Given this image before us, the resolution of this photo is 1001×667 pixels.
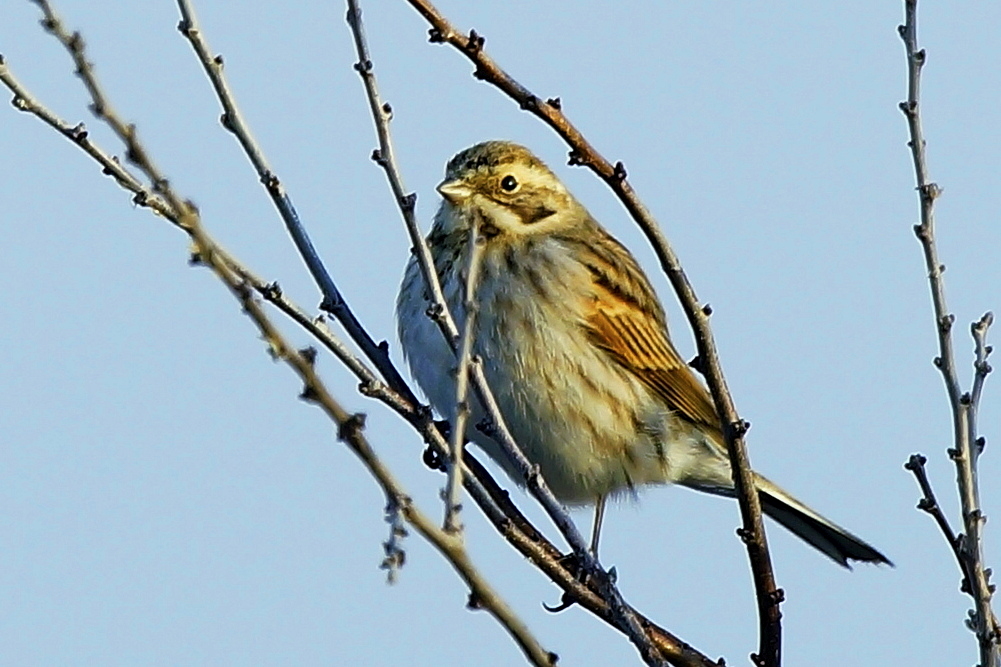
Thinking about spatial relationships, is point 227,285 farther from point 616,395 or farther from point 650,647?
point 616,395

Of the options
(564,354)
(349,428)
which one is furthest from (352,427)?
(564,354)

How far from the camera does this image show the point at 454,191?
26.6 ft

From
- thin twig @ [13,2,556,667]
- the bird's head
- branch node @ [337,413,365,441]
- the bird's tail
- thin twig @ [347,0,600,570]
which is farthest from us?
the bird's tail

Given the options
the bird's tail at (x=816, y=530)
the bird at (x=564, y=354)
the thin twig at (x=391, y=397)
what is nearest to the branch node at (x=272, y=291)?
the thin twig at (x=391, y=397)

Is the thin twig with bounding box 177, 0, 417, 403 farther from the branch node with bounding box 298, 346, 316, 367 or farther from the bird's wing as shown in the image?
the bird's wing

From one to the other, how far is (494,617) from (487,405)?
0.93m

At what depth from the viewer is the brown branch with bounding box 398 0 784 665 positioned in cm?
443

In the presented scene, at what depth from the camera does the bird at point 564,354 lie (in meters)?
7.79

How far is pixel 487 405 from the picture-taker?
4.27m

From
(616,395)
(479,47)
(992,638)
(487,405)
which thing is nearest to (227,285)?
(487,405)

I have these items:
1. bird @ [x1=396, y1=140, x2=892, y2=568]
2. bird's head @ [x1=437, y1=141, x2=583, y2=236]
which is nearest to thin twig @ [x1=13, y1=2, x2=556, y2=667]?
bird @ [x1=396, y1=140, x2=892, y2=568]

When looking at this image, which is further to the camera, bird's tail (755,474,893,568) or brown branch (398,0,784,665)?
bird's tail (755,474,893,568)

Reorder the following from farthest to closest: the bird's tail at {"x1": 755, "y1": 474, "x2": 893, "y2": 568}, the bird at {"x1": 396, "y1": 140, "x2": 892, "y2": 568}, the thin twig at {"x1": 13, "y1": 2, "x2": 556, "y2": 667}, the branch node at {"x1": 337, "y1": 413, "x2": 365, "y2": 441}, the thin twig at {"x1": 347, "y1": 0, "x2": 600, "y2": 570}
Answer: the bird's tail at {"x1": 755, "y1": 474, "x2": 893, "y2": 568} < the bird at {"x1": 396, "y1": 140, "x2": 892, "y2": 568} < the thin twig at {"x1": 347, "y1": 0, "x2": 600, "y2": 570} < the branch node at {"x1": 337, "y1": 413, "x2": 365, "y2": 441} < the thin twig at {"x1": 13, "y1": 2, "x2": 556, "y2": 667}

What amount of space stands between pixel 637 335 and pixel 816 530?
1.31 meters
